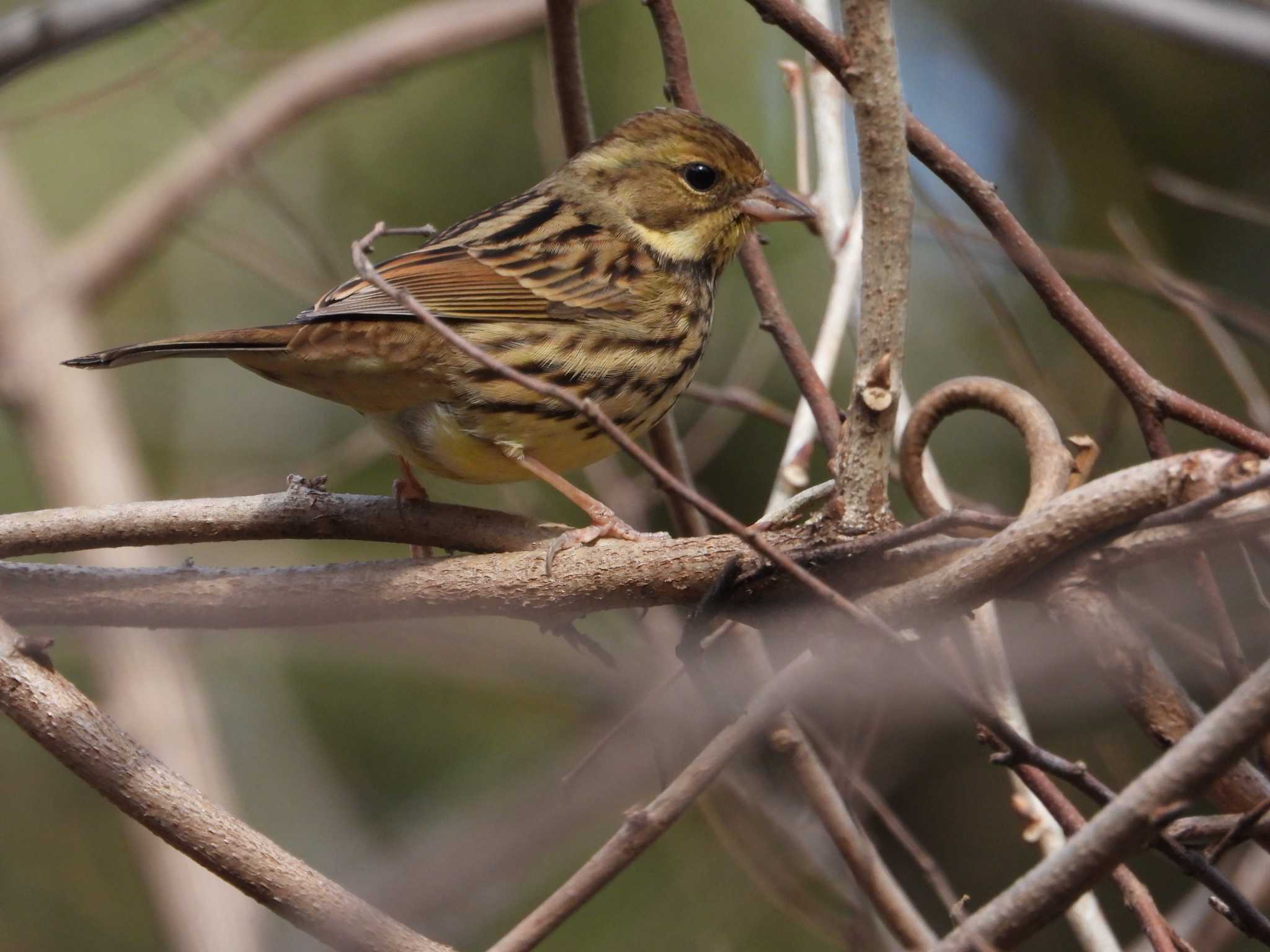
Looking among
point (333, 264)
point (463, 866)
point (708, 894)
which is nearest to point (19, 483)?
point (333, 264)

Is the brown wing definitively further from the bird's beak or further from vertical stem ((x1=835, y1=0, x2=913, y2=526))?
vertical stem ((x1=835, y1=0, x2=913, y2=526))

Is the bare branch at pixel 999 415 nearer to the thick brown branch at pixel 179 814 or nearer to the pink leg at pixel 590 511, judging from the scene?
the pink leg at pixel 590 511

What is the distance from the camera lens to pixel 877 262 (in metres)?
2.08

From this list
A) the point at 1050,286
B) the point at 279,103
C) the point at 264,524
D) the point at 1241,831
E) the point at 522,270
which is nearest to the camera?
the point at 1241,831

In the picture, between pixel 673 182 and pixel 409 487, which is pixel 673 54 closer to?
pixel 673 182

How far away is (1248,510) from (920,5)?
6.02m

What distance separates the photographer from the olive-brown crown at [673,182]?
3861 mm

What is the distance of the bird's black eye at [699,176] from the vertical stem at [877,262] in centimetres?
182

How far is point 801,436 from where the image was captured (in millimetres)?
3639

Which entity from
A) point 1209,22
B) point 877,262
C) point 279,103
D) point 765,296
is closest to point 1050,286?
point 877,262

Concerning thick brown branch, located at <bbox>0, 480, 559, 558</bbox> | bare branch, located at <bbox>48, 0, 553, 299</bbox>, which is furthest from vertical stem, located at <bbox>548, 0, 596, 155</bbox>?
bare branch, located at <bbox>48, 0, 553, 299</bbox>

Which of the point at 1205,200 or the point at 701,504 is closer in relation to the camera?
the point at 701,504

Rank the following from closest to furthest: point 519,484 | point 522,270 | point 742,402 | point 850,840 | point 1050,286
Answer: point 1050,286 → point 850,840 → point 522,270 → point 742,402 → point 519,484

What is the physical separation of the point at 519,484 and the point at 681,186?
6.80ft
